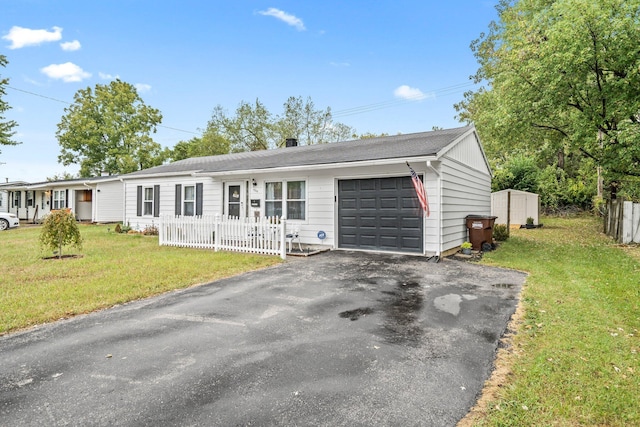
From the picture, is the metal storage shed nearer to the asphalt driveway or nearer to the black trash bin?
the black trash bin

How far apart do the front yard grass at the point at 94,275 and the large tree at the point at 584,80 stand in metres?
10.6

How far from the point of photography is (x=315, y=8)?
55.8ft

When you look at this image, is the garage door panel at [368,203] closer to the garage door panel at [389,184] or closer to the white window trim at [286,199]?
the garage door panel at [389,184]

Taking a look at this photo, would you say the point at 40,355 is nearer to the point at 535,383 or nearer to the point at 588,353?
the point at 535,383

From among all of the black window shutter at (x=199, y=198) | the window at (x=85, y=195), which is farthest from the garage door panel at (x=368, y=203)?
the window at (x=85, y=195)

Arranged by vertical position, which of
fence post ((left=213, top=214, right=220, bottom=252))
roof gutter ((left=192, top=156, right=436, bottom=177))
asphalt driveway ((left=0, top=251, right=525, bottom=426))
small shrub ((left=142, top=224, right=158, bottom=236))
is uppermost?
roof gutter ((left=192, top=156, right=436, bottom=177))

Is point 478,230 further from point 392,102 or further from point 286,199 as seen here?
point 392,102

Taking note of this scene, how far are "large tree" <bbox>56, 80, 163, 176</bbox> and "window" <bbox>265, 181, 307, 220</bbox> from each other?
81.8 ft

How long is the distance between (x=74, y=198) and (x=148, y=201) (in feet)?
39.7

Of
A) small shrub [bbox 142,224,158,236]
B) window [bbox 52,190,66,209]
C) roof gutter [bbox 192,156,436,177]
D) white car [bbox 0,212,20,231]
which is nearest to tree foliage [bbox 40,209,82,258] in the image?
roof gutter [bbox 192,156,436,177]

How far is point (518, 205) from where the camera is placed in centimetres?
1802

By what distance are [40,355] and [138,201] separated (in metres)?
A: 13.7

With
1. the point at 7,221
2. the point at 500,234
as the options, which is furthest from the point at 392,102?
the point at 7,221

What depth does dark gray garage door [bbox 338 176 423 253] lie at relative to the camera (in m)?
8.70
